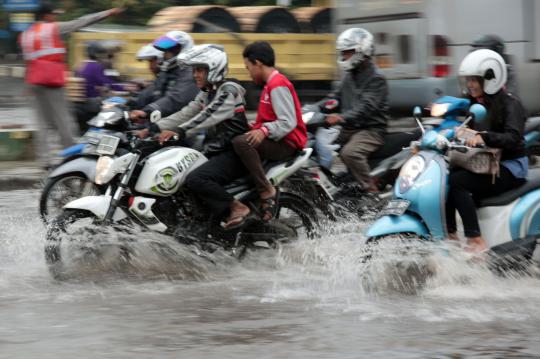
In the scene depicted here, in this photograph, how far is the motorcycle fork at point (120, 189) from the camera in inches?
298

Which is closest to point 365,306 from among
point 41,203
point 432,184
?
point 432,184

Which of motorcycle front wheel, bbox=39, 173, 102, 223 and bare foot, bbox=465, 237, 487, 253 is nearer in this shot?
bare foot, bbox=465, 237, 487, 253

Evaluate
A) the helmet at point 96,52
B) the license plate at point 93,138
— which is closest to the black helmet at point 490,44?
the license plate at point 93,138

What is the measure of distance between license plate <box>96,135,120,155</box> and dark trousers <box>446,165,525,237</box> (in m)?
2.43

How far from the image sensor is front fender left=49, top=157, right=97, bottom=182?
28.8 feet

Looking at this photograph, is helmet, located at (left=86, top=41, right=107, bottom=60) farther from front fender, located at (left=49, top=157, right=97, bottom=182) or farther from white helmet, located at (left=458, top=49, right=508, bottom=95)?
white helmet, located at (left=458, top=49, right=508, bottom=95)

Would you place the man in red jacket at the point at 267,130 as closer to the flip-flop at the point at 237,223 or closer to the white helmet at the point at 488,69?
the flip-flop at the point at 237,223

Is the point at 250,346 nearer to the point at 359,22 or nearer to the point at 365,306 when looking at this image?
the point at 365,306

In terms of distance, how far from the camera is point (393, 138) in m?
9.58

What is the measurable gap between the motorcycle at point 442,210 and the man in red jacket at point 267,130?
128 cm

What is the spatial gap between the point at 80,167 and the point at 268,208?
1745 millimetres

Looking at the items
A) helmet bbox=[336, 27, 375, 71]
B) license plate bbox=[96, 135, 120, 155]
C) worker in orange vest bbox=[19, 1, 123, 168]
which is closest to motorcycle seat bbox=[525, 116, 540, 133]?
helmet bbox=[336, 27, 375, 71]

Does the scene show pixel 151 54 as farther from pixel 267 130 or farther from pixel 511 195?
pixel 511 195

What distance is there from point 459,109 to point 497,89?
27 centimetres
